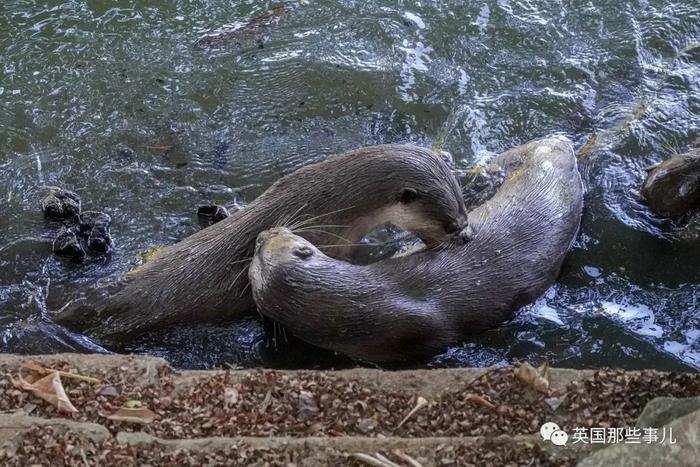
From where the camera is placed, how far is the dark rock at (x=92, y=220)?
517cm

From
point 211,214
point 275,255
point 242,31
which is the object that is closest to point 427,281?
point 275,255

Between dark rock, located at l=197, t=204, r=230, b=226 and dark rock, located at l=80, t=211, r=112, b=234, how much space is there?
0.58 metres

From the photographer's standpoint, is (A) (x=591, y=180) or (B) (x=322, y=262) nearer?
(B) (x=322, y=262)

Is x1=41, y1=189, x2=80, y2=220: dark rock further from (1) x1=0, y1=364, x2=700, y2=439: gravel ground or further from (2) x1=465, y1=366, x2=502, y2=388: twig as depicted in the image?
(2) x1=465, y1=366, x2=502, y2=388: twig

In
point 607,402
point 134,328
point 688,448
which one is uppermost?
point 688,448

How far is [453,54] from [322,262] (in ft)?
9.71

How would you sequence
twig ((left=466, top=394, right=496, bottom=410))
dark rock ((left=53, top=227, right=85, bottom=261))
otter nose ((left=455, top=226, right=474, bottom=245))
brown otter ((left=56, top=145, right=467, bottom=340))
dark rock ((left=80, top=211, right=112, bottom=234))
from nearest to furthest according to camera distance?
twig ((left=466, top=394, right=496, bottom=410))
brown otter ((left=56, top=145, right=467, bottom=340))
otter nose ((left=455, top=226, right=474, bottom=245))
dark rock ((left=53, top=227, right=85, bottom=261))
dark rock ((left=80, top=211, right=112, bottom=234))

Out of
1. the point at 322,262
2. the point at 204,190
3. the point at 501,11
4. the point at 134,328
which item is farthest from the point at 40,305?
the point at 501,11

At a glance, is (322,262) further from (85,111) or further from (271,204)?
(85,111)

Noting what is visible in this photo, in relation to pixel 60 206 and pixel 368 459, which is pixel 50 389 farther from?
pixel 60 206

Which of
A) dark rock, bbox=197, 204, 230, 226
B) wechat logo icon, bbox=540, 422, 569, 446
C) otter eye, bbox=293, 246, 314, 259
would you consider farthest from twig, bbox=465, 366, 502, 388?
dark rock, bbox=197, 204, 230, 226

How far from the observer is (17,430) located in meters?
3.30

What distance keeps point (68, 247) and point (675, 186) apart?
3.85 meters

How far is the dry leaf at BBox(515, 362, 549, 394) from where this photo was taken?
141 inches
